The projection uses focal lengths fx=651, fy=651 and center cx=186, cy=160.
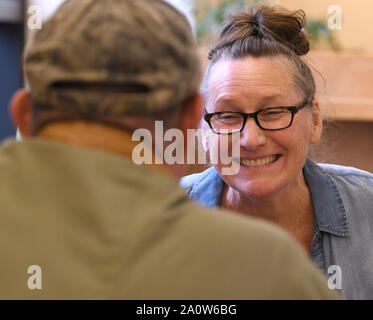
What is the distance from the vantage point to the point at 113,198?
0.85 meters

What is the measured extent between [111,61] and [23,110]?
0.70 feet

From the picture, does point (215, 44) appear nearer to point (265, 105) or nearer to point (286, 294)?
point (265, 105)

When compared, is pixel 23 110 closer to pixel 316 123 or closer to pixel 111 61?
pixel 111 61

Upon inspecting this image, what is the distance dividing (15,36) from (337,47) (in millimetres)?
2204

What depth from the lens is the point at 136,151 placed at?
0.92 metres

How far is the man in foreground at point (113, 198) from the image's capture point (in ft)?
2.73

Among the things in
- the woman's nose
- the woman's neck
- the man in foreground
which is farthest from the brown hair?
the man in foreground

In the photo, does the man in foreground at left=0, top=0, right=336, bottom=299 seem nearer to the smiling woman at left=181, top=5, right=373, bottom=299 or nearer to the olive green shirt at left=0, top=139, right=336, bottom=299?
the olive green shirt at left=0, top=139, right=336, bottom=299

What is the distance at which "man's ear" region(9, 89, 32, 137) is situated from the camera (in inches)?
39.4

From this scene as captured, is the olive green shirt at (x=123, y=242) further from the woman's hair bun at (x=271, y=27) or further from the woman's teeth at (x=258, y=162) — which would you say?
the woman's hair bun at (x=271, y=27)

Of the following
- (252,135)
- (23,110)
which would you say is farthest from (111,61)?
(252,135)
